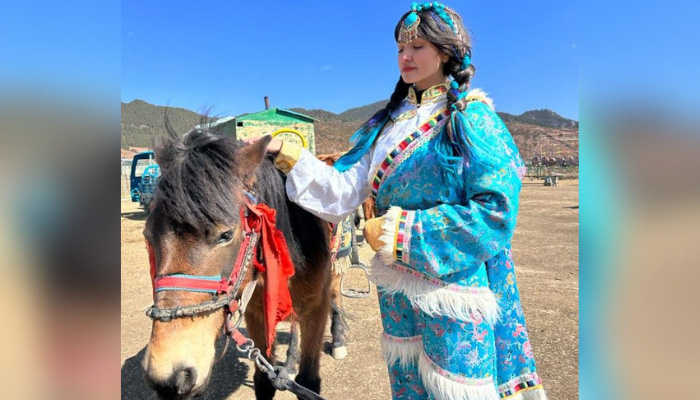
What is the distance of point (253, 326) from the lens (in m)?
2.35

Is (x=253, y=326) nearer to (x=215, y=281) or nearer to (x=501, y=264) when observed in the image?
(x=215, y=281)

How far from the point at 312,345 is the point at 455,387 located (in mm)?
1559

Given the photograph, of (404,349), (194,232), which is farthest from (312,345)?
(194,232)

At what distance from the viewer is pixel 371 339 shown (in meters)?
4.15

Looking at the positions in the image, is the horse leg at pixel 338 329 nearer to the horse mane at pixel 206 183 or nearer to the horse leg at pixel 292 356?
the horse leg at pixel 292 356

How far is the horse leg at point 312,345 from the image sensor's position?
2582 millimetres

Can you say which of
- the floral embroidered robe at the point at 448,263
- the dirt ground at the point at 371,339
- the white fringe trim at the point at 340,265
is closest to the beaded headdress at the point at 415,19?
the floral embroidered robe at the point at 448,263

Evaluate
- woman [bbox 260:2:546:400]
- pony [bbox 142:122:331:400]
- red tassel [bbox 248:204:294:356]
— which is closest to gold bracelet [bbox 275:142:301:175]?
pony [bbox 142:122:331:400]
